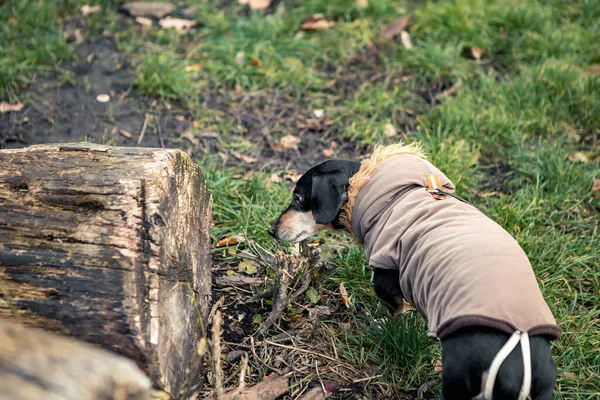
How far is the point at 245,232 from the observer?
3.32m

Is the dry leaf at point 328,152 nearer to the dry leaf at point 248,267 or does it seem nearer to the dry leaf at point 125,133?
the dry leaf at point 248,267

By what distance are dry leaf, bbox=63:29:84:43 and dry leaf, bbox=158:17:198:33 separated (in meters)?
0.72

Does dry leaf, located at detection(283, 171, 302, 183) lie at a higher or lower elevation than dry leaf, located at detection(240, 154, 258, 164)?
lower

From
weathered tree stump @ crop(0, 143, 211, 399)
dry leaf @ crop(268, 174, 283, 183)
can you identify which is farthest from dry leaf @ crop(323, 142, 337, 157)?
weathered tree stump @ crop(0, 143, 211, 399)

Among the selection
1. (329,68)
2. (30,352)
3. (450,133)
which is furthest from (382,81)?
(30,352)

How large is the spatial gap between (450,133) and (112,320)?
3.03 m

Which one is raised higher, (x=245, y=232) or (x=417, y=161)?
(x=417, y=161)

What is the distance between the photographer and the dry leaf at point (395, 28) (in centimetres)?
524

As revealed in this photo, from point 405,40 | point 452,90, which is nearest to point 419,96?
point 452,90

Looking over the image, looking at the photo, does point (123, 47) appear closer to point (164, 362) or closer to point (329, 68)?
point (329, 68)

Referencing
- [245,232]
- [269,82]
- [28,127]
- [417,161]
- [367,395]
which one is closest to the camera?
[367,395]

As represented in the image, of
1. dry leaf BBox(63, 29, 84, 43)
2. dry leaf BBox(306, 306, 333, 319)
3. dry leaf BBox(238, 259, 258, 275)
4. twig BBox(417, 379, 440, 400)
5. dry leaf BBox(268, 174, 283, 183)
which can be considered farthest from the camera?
dry leaf BBox(63, 29, 84, 43)

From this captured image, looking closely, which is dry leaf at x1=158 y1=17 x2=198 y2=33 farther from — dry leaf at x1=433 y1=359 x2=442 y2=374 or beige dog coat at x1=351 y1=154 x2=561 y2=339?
dry leaf at x1=433 y1=359 x2=442 y2=374

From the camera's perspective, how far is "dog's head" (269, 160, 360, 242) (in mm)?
3031
